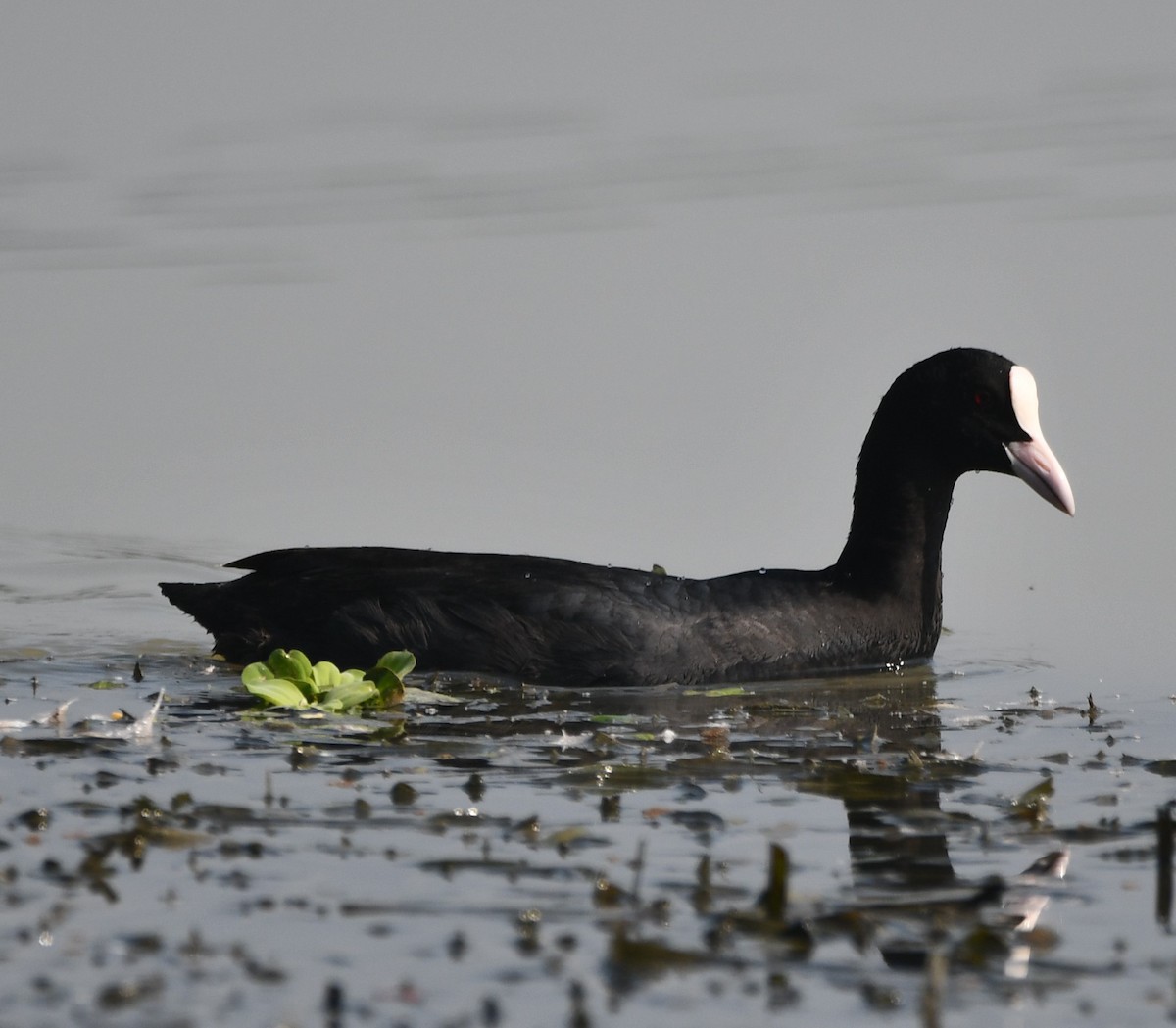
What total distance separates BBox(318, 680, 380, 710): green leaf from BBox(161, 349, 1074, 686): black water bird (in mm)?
830

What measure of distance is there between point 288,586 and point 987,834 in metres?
3.28

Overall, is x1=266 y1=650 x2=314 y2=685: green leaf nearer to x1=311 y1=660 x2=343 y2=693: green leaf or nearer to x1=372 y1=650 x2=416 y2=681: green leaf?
x1=311 y1=660 x2=343 y2=693: green leaf

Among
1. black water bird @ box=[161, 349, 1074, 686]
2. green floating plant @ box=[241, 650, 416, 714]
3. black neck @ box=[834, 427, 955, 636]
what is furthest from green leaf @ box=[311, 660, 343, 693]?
black neck @ box=[834, 427, 955, 636]

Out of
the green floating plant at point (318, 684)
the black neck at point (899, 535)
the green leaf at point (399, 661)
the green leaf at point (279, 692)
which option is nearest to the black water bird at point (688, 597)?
the black neck at point (899, 535)

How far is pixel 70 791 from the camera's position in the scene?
471 centimetres

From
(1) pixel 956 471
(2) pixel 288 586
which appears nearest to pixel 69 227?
(2) pixel 288 586

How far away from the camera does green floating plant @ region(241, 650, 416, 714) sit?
5.92m

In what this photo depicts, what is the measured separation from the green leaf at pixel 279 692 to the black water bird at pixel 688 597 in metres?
0.89

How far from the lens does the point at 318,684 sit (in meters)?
6.04

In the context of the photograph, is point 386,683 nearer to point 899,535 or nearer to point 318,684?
point 318,684

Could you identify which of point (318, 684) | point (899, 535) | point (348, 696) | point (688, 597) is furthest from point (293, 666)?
point (899, 535)

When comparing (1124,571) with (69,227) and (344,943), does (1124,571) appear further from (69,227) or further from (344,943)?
(69,227)

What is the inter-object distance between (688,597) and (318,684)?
1465 mm

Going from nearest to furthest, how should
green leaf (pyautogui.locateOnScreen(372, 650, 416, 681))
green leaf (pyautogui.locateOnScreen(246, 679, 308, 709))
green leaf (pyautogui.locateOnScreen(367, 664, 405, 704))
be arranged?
green leaf (pyautogui.locateOnScreen(246, 679, 308, 709)), green leaf (pyautogui.locateOnScreen(367, 664, 405, 704)), green leaf (pyautogui.locateOnScreen(372, 650, 416, 681))
